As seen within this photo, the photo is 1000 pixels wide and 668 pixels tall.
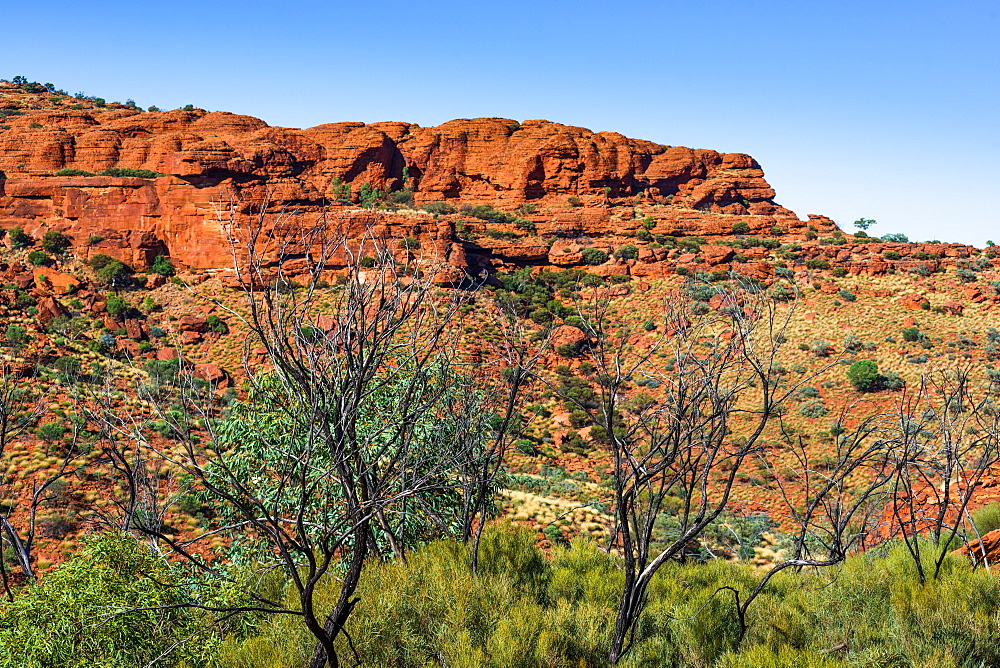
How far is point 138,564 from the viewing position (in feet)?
20.4

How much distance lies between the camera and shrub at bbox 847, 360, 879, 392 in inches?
1153

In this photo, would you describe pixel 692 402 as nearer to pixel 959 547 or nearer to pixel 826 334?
pixel 959 547

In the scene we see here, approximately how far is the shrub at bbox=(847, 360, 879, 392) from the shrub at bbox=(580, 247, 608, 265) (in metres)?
19.5

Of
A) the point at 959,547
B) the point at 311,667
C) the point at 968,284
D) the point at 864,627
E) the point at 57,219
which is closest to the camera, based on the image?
the point at 311,667

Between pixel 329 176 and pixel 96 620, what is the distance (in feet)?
186

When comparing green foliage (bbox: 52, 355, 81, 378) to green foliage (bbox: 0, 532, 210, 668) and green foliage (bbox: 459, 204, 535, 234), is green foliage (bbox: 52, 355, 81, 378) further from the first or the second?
green foliage (bbox: 459, 204, 535, 234)

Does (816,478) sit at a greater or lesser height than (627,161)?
lesser

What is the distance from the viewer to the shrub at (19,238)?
38844 millimetres

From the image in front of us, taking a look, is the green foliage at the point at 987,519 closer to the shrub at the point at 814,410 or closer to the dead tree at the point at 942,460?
the dead tree at the point at 942,460

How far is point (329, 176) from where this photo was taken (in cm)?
5834

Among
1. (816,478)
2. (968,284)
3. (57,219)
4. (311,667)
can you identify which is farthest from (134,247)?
(968,284)

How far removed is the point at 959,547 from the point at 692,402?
6.60 metres

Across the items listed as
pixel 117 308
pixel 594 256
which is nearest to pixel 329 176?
pixel 594 256

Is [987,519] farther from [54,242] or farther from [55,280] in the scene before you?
[54,242]
